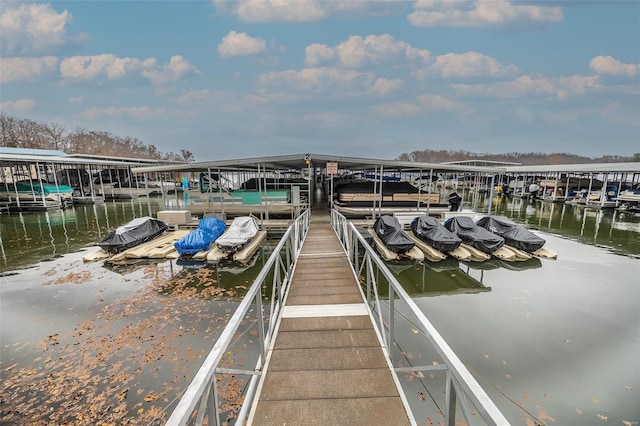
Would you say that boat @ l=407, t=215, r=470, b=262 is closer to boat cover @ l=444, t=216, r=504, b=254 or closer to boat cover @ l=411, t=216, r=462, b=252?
boat cover @ l=411, t=216, r=462, b=252

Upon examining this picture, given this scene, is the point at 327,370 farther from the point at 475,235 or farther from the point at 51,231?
the point at 51,231

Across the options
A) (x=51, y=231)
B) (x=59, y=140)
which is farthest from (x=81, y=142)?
(x=51, y=231)

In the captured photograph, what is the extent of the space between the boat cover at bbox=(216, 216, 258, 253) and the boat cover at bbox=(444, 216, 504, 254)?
8200 mm

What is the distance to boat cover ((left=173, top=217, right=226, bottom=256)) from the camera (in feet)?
32.7

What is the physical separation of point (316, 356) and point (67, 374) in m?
4.26

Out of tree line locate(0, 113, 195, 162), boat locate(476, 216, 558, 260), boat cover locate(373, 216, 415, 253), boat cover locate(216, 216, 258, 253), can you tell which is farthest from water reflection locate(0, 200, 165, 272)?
tree line locate(0, 113, 195, 162)

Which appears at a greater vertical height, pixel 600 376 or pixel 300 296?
pixel 300 296

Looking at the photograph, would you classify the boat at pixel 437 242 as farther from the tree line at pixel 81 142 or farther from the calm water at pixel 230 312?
the tree line at pixel 81 142

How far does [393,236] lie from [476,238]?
3118 mm

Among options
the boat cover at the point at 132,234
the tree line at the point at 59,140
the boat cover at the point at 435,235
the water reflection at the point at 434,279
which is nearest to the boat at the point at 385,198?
the boat cover at the point at 435,235

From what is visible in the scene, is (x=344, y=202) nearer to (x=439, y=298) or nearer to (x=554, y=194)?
(x=439, y=298)

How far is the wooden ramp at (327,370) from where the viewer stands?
2.39 meters

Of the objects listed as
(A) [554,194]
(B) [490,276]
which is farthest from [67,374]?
(A) [554,194]

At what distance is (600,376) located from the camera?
440cm
